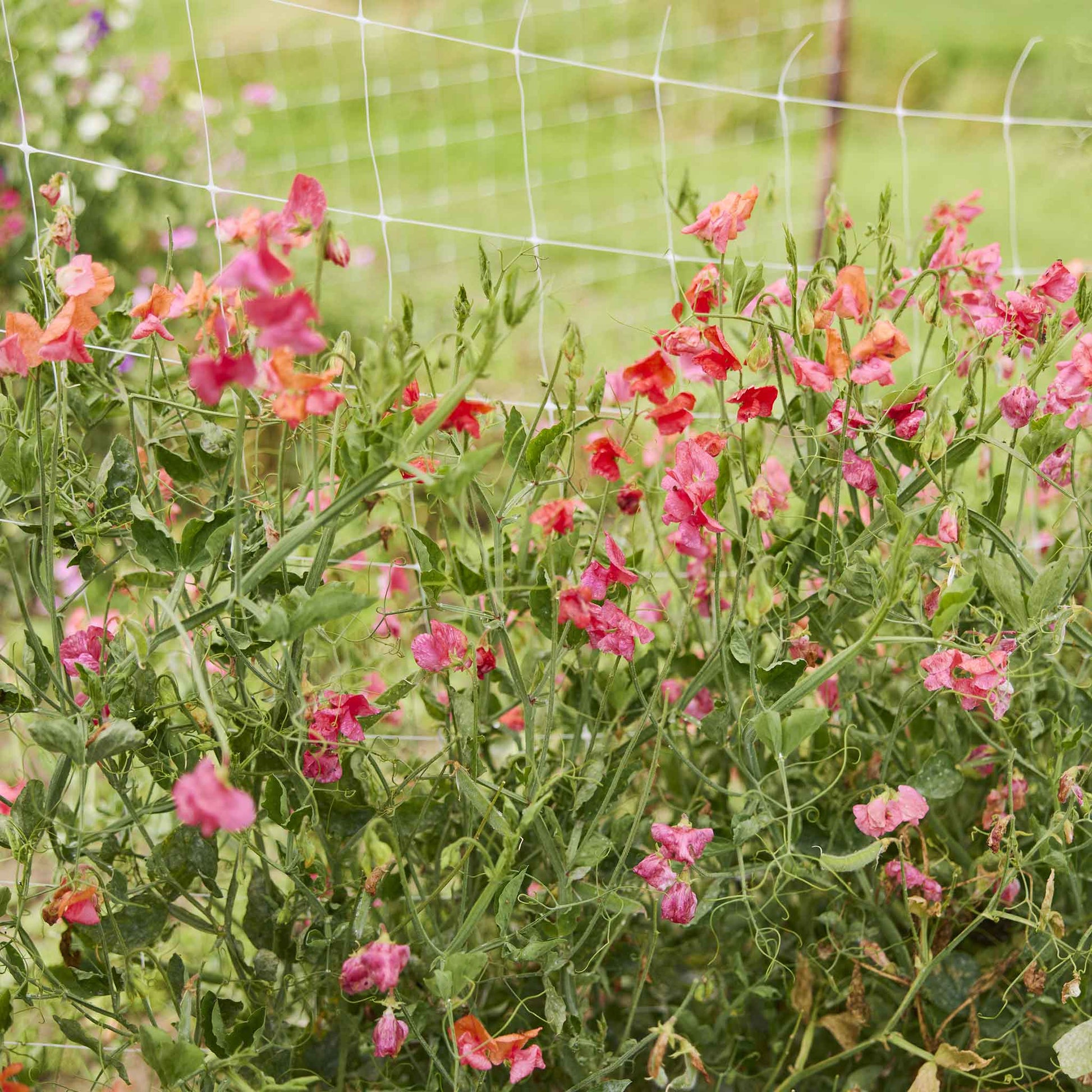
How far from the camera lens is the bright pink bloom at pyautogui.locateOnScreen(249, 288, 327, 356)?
26.0 inches

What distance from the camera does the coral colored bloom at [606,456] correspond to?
2.98 feet

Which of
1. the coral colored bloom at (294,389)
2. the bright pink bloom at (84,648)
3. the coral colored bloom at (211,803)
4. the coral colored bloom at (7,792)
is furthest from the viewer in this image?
the coral colored bloom at (7,792)

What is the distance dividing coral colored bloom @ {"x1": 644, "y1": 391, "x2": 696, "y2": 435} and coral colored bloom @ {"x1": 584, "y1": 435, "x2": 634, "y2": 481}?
34 millimetres

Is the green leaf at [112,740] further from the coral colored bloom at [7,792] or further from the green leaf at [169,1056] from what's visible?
the coral colored bloom at [7,792]

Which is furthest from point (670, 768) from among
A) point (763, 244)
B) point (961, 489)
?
point (763, 244)

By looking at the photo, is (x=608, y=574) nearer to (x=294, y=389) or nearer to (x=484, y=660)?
(x=484, y=660)

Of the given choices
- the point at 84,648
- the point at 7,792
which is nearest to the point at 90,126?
the point at 7,792

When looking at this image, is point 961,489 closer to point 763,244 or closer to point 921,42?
point 763,244

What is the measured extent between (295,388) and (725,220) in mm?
387

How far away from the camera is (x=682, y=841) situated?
0.94 m

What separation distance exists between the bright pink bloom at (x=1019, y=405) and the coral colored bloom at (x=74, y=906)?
2.60ft

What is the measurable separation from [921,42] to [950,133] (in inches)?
41.4

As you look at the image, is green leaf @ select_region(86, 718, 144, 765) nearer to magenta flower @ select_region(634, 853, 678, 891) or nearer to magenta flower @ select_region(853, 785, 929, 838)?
magenta flower @ select_region(634, 853, 678, 891)

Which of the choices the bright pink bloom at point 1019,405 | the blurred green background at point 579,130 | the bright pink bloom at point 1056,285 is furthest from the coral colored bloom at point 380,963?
the blurred green background at point 579,130
